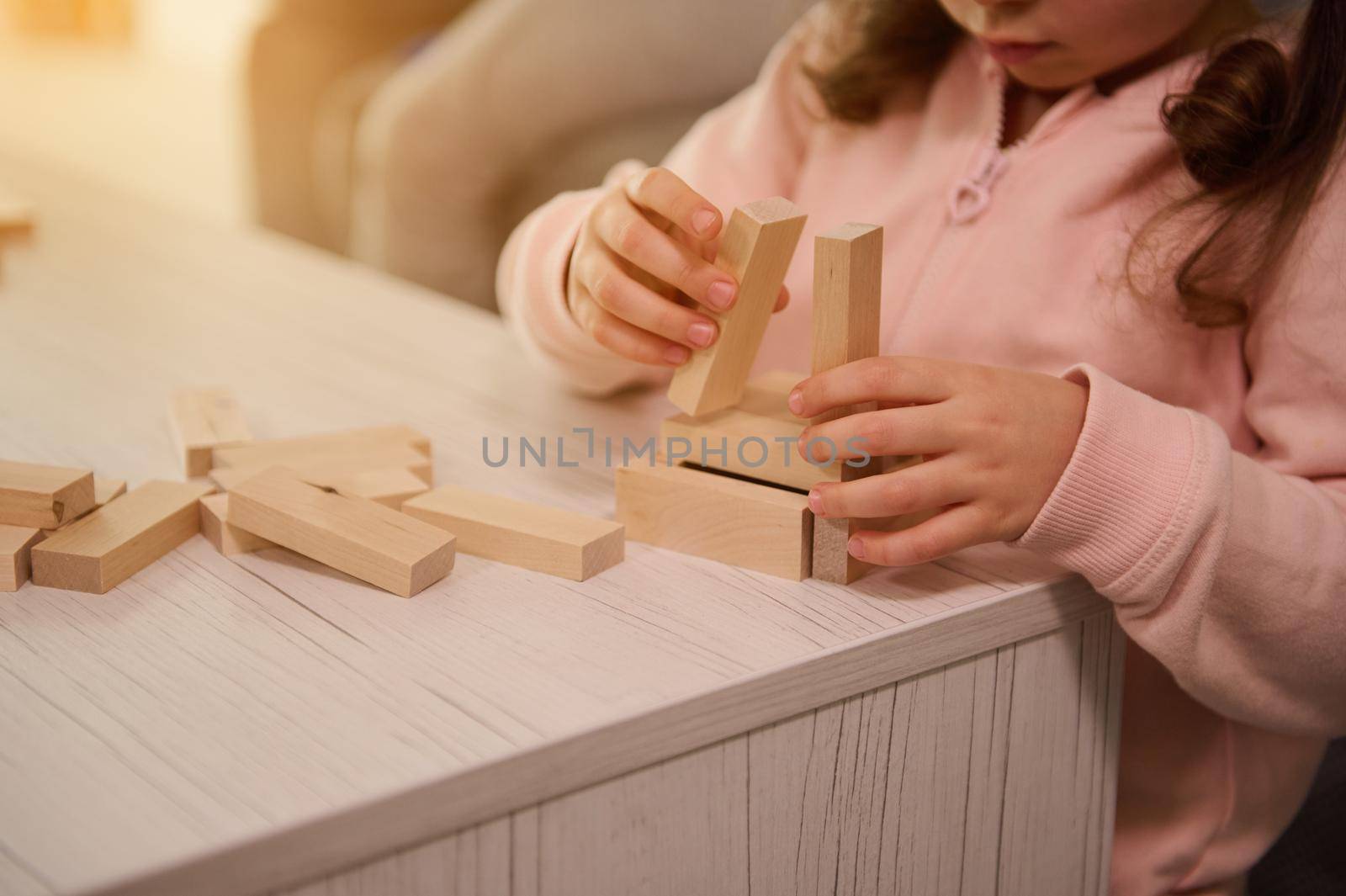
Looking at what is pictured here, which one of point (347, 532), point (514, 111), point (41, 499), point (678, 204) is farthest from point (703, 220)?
point (514, 111)

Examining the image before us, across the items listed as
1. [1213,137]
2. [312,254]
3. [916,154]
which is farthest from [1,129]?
[1213,137]

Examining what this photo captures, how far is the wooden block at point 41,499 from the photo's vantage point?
1.99 feet

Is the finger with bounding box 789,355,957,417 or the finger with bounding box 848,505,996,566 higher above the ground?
the finger with bounding box 789,355,957,417

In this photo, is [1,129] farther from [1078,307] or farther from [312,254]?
[1078,307]

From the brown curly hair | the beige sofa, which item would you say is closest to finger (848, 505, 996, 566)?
the brown curly hair

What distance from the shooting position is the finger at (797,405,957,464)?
0.58m

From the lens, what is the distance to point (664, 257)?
0.65 meters

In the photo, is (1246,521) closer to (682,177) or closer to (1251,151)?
(1251,151)

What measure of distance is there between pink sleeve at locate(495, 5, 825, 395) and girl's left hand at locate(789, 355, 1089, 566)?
0.84 ft

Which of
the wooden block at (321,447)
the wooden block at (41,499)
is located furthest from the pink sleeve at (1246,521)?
the wooden block at (41,499)

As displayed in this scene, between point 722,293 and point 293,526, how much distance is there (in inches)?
9.1

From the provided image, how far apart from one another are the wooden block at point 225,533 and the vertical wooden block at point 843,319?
27 cm

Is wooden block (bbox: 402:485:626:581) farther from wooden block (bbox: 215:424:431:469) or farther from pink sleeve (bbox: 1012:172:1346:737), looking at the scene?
pink sleeve (bbox: 1012:172:1346:737)

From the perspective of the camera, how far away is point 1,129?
3.45 meters
